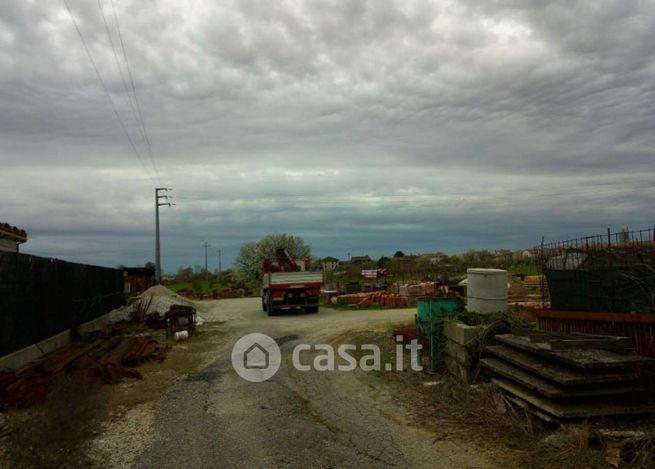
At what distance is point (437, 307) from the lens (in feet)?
38.4

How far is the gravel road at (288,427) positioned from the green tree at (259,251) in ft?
187

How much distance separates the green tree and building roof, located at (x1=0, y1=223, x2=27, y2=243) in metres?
47.5

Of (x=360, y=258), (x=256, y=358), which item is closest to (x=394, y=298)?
(x=256, y=358)

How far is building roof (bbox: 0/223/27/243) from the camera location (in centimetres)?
1775

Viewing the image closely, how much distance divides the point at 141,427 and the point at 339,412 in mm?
2782

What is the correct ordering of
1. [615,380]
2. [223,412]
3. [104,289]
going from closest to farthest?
[615,380], [223,412], [104,289]

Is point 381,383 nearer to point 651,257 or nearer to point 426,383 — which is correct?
point 426,383

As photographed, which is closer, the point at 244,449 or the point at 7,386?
the point at 244,449

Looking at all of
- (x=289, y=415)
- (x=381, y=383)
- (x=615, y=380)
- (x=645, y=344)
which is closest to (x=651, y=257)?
(x=645, y=344)

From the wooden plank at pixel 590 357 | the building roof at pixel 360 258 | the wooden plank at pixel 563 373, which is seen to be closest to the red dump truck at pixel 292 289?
the wooden plank at pixel 563 373

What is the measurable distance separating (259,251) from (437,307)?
60.0 metres

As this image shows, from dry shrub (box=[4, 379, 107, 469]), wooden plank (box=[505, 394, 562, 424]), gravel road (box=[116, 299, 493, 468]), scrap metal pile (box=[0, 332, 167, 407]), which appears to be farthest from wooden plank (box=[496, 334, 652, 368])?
scrap metal pile (box=[0, 332, 167, 407])

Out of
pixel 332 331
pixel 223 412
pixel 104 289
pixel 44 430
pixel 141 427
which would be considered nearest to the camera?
pixel 44 430

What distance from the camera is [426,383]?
988 centimetres
